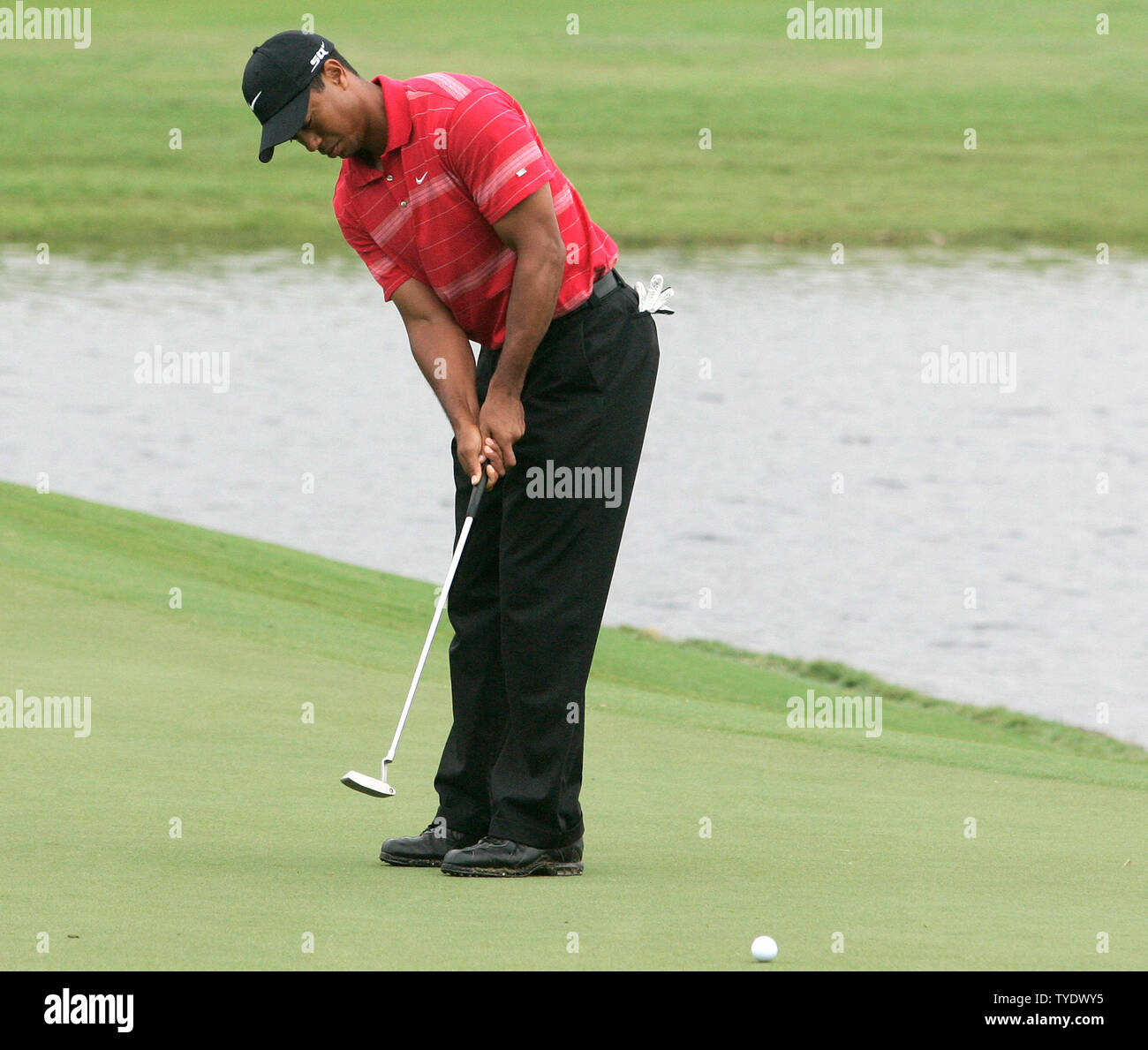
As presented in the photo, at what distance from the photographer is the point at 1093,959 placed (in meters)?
3.46

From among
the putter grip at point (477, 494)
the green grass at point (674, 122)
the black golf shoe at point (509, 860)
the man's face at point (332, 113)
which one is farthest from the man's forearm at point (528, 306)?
the green grass at point (674, 122)

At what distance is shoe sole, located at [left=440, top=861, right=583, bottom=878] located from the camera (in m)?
4.28

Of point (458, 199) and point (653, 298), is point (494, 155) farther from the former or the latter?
point (653, 298)

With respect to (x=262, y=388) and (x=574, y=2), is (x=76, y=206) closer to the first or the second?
(x=262, y=388)

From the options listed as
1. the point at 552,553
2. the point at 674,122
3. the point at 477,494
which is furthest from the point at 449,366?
the point at 674,122

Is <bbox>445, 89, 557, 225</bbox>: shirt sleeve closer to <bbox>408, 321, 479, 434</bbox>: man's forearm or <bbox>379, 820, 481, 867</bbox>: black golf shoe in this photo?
<bbox>408, 321, 479, 434</bbox>: man's forearm

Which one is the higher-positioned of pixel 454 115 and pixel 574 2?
pixel 574 2

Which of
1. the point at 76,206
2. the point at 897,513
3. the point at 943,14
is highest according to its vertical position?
the point at 943,14

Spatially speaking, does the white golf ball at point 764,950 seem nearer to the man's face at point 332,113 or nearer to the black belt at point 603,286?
the black belt at point 603,286

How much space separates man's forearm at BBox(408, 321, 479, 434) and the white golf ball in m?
1.39

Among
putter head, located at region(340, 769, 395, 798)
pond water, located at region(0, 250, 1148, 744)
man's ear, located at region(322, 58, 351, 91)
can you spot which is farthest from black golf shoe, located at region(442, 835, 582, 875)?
pond water, located at region(0, 250, 1148, 744)

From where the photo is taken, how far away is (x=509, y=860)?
433 cm
